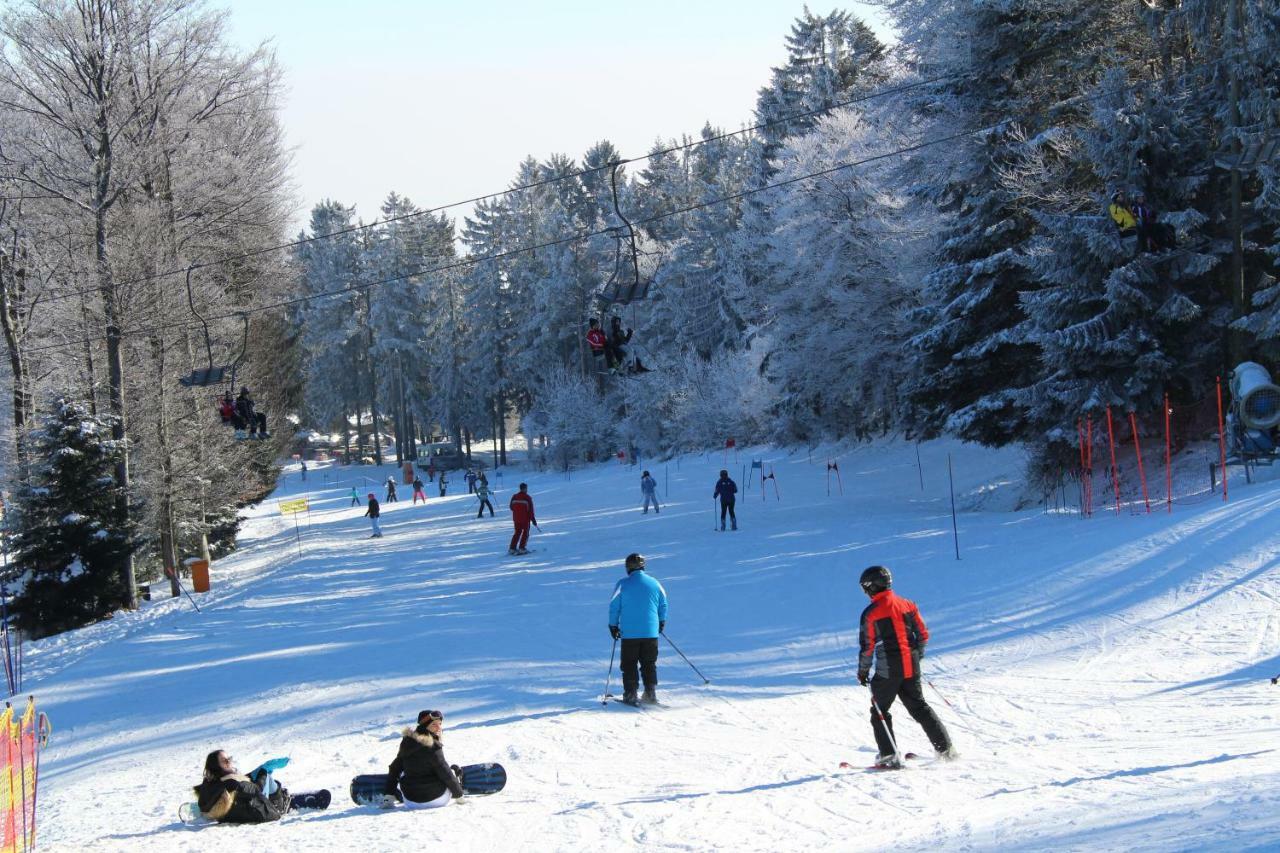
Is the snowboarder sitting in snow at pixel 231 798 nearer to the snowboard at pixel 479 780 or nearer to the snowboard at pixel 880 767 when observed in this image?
the snowboard at pixel 479 780

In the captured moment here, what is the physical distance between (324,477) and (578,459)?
18.8 m

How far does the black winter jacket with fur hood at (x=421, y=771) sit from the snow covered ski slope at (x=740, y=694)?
0.83ft

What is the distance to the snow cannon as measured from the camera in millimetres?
20250

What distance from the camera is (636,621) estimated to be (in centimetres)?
1132

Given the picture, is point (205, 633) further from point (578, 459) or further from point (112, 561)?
point (578, 459)

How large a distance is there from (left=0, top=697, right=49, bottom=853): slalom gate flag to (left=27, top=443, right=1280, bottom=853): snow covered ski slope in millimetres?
256

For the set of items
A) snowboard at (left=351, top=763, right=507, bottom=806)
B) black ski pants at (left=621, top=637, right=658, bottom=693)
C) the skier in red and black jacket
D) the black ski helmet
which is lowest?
snowboard at (left=351, top=763, right=507, bottom=806)

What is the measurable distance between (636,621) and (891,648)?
3.52 m

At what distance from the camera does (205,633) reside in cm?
1805

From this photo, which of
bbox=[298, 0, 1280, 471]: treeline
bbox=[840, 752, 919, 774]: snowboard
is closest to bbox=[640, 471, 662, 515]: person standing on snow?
bbox=[298, 0, 1280, 471]: treeline

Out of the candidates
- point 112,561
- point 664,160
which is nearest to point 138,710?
point 112,561

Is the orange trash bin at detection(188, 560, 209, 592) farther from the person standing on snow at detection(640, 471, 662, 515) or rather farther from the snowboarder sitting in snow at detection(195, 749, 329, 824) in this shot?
the snowboarder sitting in snow at detection(195, 749, 329, 824)

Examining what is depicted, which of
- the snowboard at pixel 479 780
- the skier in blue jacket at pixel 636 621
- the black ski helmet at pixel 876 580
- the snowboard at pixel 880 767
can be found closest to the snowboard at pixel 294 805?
the snowboard at pixel 479 780

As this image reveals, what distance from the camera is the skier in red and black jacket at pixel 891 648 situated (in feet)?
27.5
